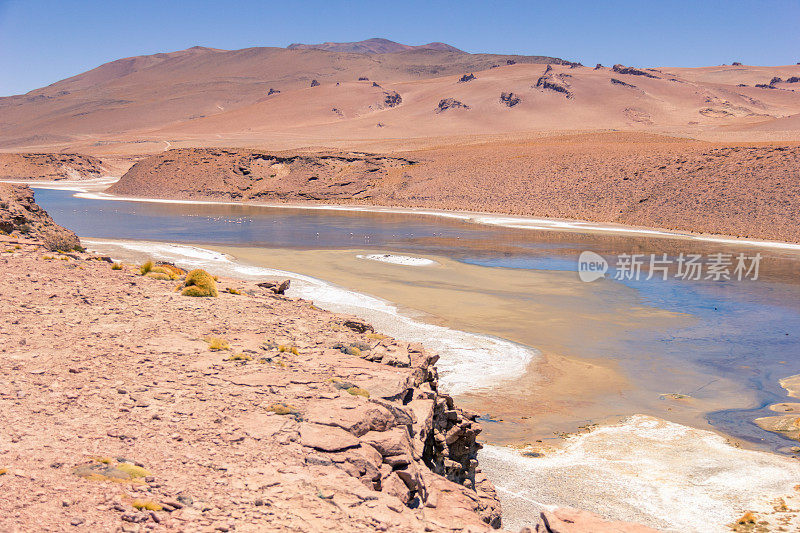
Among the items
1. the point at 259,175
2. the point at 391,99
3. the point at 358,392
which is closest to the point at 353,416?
the point at 358,392

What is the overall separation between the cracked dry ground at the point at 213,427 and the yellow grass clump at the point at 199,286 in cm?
101

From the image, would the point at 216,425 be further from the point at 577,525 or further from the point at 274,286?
the point at 274,286

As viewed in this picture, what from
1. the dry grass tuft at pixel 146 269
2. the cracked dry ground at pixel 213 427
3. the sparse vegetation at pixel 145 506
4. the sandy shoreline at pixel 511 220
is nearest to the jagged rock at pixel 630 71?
the sandy shoreline at pixel 511 220

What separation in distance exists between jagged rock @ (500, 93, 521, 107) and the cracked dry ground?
427ft

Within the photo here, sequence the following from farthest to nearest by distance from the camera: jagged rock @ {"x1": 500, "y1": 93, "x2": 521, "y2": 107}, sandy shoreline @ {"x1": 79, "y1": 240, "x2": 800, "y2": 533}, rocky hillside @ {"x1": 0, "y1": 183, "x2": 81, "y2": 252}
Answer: jagged rock @ {"x1": 500, "y1": 93, "x2": 521, "y2": 107} → rocky hillside @ {"x1": 0, "y1": 183, "x2": 81, "y2": 252} → sandy shoreline @ {"x1": 79, "y1": 240, "x2": 800, "y2": 533}

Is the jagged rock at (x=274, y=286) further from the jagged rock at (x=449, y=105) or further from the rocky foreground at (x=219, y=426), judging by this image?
the jagged rock at (x=449, y=105)

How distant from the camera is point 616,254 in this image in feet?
112

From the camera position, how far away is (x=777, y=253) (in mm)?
34281

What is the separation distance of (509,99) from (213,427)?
13631cm

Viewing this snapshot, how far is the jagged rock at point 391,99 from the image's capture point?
15275 cm

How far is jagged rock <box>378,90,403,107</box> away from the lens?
152750 millimetres

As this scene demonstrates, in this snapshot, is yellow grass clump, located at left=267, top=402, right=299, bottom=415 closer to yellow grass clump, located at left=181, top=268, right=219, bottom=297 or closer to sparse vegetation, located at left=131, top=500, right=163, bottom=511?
sparse vegetation, located at left=131, top=500, right=163, bottom=511

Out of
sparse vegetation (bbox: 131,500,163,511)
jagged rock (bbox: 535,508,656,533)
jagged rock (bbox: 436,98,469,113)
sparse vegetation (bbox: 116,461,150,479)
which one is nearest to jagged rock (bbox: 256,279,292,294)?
sparse vegetation (bbox: 116,461,150,479)

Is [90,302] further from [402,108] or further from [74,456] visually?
[402,108]
